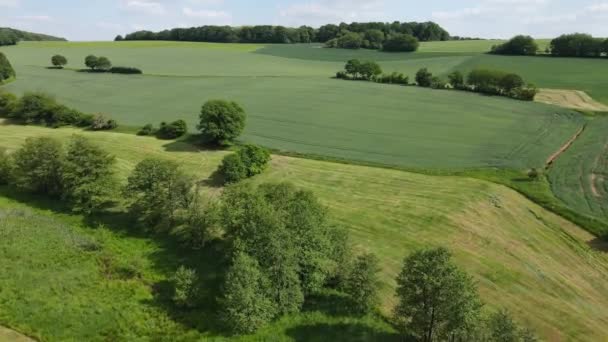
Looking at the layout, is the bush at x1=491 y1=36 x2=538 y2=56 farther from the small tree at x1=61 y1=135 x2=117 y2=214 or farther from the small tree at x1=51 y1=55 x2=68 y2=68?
the small tree at x1=51 y1=55 x2=68 y2=68

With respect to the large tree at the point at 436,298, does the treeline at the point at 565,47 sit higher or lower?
higher

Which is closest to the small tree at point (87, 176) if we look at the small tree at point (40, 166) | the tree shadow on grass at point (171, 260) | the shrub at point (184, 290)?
the tree shadow on grass at point (171, 260)

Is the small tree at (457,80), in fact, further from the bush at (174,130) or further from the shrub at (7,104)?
the shrub at (7,104)

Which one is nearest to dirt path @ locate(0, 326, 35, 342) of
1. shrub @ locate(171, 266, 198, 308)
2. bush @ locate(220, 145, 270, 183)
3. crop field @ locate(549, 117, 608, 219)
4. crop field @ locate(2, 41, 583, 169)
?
shrub @ locate(171, 266, 198, 308)

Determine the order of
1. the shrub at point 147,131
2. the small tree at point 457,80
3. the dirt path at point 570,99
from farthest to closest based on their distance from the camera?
the small tree at point 457,80 → the dirt path at point 570,99 → the shrub at point 147,131

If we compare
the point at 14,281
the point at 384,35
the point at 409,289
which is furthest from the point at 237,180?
the point at 384,35

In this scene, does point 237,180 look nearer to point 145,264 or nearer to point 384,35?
point 145,264

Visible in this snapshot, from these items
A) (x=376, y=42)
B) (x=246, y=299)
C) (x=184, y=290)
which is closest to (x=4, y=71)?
(x=184, y=290)
